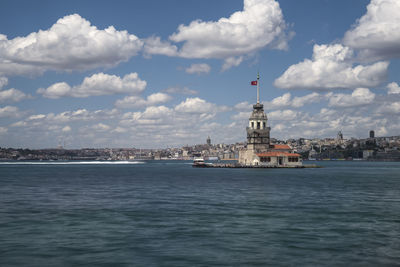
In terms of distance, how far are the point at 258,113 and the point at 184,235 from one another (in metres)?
122

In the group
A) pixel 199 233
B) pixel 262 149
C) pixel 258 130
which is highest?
pixel 258 130

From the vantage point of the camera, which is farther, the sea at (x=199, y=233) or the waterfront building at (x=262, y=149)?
the waterfront building at (x=262, y=149)

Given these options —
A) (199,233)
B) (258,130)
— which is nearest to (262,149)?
(258,130)

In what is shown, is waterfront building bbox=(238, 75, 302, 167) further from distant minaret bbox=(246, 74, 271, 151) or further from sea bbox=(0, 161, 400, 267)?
sea bbox=(0, 161, 400, 267)

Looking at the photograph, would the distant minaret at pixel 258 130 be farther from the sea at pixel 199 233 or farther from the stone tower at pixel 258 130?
the sea at pixel 199 233

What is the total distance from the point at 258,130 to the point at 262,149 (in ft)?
20.7

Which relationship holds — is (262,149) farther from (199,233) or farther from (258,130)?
(199,233)

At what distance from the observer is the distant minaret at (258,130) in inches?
5541

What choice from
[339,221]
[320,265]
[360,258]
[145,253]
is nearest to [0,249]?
[145,253]

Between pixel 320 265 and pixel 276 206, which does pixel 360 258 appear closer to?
pixel 320 265

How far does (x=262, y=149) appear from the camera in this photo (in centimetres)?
14100

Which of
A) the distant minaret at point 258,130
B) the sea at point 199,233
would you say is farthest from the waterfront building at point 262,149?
the sea at point 199,233

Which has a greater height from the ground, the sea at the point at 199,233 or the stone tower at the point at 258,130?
the stone tower at the point at 258,130

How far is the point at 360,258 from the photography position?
19000mm
